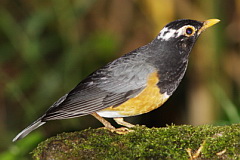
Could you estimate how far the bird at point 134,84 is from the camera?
16.2 ft

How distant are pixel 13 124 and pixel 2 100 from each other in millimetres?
607

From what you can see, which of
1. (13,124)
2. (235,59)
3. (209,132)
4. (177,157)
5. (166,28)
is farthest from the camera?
(13,124)

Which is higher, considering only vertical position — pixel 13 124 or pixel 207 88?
pixel 13 124

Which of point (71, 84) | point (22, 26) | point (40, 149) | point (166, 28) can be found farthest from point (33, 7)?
point (40, 149)

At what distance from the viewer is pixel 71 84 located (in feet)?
26.3

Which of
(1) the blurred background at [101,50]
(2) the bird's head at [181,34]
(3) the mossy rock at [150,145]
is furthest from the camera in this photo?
(1) the blurred background at [101,50]

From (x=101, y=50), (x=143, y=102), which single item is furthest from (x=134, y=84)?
(x=101, y=50)

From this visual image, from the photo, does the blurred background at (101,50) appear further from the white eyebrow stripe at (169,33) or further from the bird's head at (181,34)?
the white eyebrow stripe at (169,33)

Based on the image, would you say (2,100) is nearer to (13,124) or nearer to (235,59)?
(13,124)

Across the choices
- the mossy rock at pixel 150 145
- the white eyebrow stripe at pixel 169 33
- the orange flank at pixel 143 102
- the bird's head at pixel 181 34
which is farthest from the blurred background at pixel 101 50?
the mossy rock at pixel 150 145

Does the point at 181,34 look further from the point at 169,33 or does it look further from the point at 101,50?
the point at 101,50

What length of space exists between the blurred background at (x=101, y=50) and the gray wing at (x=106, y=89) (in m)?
1.80

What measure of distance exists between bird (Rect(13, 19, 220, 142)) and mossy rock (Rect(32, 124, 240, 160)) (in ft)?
1.34

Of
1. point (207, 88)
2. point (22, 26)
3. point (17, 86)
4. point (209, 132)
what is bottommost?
point (207, 88)
